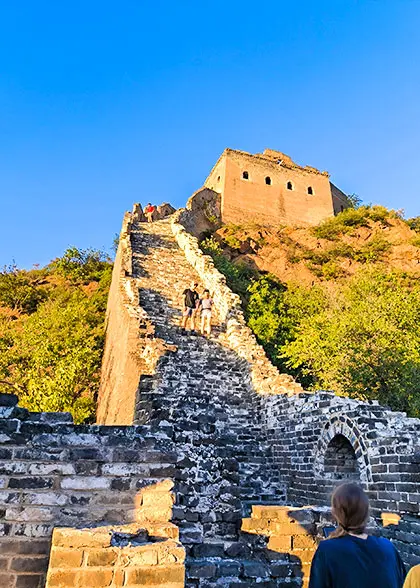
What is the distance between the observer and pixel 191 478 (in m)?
5.03

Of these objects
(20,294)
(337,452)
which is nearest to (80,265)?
(20,294)

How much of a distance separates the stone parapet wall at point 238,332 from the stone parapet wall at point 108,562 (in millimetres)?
7936

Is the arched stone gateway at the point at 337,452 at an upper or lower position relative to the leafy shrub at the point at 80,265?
lower

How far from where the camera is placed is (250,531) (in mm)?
4699

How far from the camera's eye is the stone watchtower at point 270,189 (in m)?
36.5

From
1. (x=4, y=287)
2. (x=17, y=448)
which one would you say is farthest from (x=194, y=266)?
(x=17, y=448)

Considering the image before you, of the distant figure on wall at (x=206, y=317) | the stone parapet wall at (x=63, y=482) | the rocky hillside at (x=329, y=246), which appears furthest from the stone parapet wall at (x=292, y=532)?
the rocky hillside at (x=329, y=246)

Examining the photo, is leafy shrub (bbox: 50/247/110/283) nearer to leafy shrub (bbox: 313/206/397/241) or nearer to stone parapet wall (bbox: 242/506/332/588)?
leafy shrub (bbox: 313/206/397/241)

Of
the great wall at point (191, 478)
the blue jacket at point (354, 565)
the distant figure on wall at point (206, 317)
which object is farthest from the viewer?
the distant figure on wall at point (206, 317)

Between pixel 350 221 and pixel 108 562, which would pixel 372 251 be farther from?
pixel 108 562

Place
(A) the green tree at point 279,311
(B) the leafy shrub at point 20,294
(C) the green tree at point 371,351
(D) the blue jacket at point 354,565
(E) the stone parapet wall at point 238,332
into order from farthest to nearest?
(B) the leafy shrub at point 20,294 < (A) the green tree at point 279,311 < (C) the green tree at point 371,351 < (E) the stone parapet wall at point 238,332 < (D) the blue jacket at point 354,565

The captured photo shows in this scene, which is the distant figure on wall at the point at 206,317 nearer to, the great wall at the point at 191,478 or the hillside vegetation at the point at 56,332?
the great wall at the point at 191,478

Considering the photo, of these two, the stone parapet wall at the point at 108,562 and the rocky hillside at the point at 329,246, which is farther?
the rocky hillside at the point at 329,246

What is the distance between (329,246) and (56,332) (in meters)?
19.3
